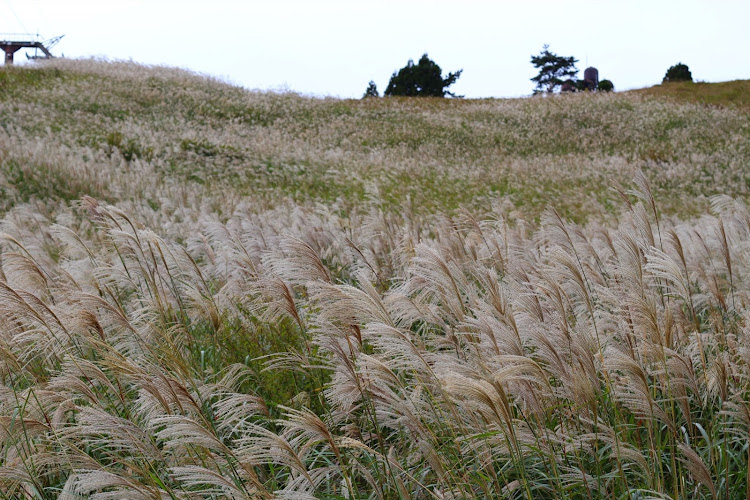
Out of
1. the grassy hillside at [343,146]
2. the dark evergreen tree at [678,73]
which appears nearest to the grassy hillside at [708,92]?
the grassy hillside at [343,146]

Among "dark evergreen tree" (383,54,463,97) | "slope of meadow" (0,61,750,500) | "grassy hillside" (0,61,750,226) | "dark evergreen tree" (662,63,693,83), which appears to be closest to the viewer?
"slope of meadow" (0,61,750,500)

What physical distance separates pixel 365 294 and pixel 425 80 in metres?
51.0

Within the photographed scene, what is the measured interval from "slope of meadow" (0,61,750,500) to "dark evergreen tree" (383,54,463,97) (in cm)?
1893

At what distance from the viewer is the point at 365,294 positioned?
1.80m

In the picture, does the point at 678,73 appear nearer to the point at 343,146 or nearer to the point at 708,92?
the point at 708,92

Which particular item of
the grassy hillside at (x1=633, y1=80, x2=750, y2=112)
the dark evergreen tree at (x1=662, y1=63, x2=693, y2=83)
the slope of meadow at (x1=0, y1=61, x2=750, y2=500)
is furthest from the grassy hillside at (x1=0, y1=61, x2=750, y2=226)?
the dark evergreen tree at (x1=662, y1=63, x2=693, y2=83)

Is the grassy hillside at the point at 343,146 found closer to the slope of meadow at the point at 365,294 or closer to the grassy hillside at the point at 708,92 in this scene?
the slope of meadow at the point at 365,294

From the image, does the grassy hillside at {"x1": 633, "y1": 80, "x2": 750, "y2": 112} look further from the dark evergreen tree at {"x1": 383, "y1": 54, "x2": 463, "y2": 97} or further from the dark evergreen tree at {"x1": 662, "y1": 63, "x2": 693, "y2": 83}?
the dark evergreen tree at {"x1": 383, "y1": 54, "x2": 463, "y2": 97}

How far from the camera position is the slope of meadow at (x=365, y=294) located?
1.93 m

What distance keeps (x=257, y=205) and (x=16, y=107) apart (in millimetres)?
12458

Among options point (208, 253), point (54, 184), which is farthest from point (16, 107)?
point (208, 253)

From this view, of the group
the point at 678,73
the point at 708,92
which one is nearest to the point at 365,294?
the point at 708,92

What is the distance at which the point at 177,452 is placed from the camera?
2.29m

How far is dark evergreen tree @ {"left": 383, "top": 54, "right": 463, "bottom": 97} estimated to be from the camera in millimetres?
50344
